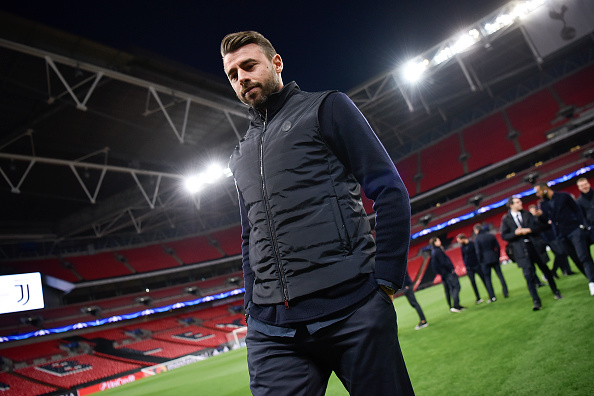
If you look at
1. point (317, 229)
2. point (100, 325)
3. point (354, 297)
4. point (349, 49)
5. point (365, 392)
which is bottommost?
point (365, 392)

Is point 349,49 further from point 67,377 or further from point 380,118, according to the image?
point 67,377

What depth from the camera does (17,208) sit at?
20.9 m

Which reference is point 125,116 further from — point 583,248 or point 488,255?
point 583,248

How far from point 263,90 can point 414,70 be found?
693 inches

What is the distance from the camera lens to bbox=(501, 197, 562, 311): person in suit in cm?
616

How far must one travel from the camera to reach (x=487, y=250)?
334 inches

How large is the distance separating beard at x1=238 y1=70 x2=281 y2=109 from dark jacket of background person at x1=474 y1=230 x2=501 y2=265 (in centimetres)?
811

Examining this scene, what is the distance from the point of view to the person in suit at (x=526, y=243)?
6.16 m

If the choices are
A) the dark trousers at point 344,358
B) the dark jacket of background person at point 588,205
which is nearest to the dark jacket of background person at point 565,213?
the dark jacket of background person at point 588,205

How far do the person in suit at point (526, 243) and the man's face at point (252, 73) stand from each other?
233 inches

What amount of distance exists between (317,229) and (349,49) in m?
19.0

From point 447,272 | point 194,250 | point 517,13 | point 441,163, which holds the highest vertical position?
point 517,13

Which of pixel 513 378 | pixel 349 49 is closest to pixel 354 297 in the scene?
pixel 513 378

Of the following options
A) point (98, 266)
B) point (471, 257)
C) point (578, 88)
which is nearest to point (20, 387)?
point (98, 266)
